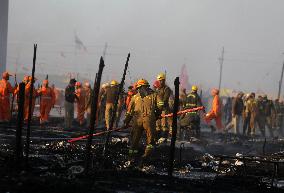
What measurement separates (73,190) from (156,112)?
472 centimetres

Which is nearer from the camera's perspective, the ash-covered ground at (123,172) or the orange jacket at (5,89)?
the ash-covered ground at (123,172)

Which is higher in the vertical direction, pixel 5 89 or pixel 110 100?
pixel 5 89

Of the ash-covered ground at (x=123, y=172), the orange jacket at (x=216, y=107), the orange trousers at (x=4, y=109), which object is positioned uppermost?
the orange jacket at (x=216, y=107)

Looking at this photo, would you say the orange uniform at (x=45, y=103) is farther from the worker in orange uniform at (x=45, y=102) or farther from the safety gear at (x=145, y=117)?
the safety gear at (x=145, y=117)

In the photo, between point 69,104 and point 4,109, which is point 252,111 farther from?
point 4,109

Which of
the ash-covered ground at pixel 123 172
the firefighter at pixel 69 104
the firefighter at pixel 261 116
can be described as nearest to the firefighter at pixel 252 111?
the firefighter at pixel 261 116

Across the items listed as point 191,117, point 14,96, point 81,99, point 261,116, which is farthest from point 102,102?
point 261,116

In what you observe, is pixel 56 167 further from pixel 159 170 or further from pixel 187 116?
pixel 187 116

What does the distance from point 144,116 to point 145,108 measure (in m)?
0.20

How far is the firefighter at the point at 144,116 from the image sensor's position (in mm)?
11531

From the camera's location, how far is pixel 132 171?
10.2m

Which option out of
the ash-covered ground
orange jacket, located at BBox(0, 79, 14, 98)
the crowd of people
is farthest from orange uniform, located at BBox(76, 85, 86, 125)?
the ash-covered ground

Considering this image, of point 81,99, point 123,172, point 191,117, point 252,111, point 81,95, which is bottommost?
point 123,172

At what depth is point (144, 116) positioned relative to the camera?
38.0 ft
